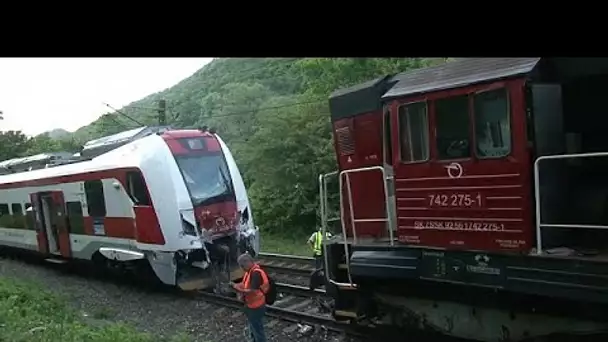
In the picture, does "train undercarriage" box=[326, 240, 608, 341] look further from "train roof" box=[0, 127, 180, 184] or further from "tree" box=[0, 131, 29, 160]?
"tree" box=[0, 131, 29, 160]

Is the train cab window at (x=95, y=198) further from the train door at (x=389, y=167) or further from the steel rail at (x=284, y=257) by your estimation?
the train door at (x=389, y=167)

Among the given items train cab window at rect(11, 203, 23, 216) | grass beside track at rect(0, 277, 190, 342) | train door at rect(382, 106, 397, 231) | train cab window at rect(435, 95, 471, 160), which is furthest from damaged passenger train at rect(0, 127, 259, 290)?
train cab window at rect(435, 95, 471, 160)

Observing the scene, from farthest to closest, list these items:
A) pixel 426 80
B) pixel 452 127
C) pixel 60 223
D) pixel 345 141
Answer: pixel 60 223, pixel 345 141, pixel 426 80, pixel 452 127

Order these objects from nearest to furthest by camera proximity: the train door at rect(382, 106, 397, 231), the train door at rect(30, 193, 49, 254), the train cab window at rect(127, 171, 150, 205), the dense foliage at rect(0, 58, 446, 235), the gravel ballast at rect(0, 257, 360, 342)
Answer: the train door at rect(382, 106, 397, 231) → the gravel ballast at rect(0, 257, 360, 342) → the train cab window at rect(127, 171, 150, 205) → the train door at rect(30, 193, 49, 254) → the dense foliage at rect(0, 58, 446, 235)

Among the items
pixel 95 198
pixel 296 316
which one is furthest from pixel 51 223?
pixel 296 316

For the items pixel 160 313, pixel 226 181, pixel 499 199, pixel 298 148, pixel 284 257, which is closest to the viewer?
pixel 499 199

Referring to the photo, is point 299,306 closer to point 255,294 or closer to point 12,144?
point 255,294

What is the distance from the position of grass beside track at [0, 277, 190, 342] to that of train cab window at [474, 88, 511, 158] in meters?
4.98

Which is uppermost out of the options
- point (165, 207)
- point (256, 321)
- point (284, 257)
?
point (165, 207)

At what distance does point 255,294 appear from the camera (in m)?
8.15

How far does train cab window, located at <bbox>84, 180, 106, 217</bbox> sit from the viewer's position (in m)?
13.5

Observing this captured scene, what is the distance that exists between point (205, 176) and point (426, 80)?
655cm

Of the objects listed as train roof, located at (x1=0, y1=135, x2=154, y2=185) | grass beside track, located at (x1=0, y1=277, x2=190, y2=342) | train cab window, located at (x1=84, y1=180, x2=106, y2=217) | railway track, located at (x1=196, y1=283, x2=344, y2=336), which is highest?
train roof, located at (x1=0, y1=135, x2=154, y2=185)
